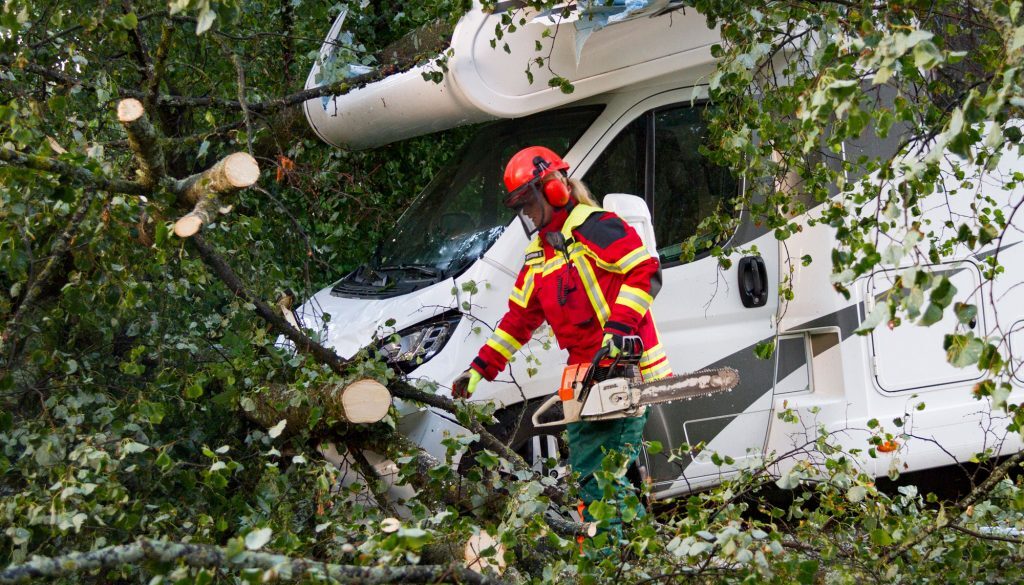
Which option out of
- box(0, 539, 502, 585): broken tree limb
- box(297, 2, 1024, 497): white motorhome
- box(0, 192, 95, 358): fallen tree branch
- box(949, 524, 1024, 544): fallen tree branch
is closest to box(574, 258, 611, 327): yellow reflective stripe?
box(297, 2, 1024, 497): white motorhome

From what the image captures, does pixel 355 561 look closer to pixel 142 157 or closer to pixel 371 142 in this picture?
pixel 142 157

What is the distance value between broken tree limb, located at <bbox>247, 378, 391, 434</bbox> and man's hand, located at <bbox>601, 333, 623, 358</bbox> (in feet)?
2.70

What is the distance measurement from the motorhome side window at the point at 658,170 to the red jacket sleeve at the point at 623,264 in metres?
0.46

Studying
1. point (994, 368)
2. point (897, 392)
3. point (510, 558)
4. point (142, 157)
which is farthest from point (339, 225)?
point (994, 368)

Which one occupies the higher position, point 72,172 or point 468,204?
point 468,204

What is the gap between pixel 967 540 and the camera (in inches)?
134

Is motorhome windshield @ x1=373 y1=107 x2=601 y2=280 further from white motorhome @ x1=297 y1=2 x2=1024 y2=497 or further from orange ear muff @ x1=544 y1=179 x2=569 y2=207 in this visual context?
orange ear muff @ x1=544 y1=179 x2=569 y2=207

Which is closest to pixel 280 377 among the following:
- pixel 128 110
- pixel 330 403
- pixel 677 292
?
pixel 330 403

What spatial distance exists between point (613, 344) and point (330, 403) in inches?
41.4

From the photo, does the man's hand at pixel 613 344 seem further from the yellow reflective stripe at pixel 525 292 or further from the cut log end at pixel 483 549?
the cut log end at pixel 483 549

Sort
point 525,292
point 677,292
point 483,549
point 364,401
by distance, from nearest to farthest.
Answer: point 483,549 < point 364,401 < point 525,292 < point 677,292

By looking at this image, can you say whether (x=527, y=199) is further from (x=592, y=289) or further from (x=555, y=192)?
(x=592, y=289)

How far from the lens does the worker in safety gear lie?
4.30 m

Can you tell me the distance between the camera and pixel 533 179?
440cm
